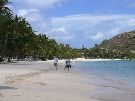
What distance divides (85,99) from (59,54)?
567 ft

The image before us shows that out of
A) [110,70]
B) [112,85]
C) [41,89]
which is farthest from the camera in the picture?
[110,70]

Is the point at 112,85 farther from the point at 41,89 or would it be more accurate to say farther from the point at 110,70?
the point at 110,70

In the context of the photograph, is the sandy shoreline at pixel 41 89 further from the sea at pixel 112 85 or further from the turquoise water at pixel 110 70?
the turquoise water at pixel 110 70

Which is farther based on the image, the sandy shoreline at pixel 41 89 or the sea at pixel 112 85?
the sea at pixel 112 85

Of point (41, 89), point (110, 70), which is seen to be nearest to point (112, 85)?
point (41, 89)

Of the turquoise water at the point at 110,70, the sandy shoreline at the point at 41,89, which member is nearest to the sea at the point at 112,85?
the turquoise water at the point at 110,70

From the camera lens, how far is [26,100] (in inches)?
636

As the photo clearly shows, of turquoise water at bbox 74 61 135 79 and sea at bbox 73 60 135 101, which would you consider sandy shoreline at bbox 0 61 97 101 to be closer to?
sea at bbox 73 60 135 101

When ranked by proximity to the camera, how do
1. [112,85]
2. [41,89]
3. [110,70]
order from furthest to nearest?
[110,70] → [112,85] → [41,89]

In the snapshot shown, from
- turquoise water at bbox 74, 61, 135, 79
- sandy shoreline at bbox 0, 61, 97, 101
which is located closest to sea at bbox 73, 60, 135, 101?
turquoise water at bbox 74, 61, 135, 79

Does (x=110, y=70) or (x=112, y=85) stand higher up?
(x=110, y=70)

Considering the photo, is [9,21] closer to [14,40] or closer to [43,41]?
[14,40]

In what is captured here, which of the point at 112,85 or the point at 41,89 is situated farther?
the point at 112,85

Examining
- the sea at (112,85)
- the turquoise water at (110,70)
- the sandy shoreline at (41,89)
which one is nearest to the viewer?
the sandy shoreline at (41,89)
